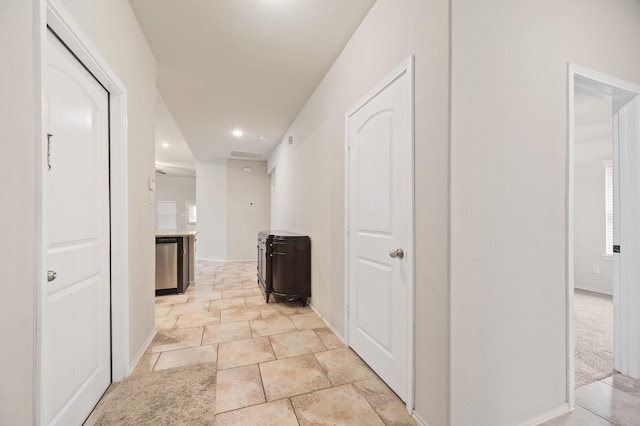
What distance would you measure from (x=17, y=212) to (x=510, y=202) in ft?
6.96

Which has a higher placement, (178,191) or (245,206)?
(178,191)

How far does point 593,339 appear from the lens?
2.56 meters

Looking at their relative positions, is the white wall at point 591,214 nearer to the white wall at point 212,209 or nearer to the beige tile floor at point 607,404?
the beige tile floor at point 607,404

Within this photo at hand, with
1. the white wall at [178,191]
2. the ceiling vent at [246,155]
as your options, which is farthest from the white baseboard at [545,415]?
the white wall at [178,191]

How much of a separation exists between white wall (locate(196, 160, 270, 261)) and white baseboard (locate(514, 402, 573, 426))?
682cm

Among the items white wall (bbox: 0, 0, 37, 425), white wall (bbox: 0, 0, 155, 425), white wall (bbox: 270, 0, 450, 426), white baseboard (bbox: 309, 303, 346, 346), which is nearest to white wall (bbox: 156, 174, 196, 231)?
white baseboard (bbox: 309, 303, 346, 346)

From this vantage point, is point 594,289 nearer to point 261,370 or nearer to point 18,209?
point 261,370

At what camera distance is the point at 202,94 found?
3.52 m

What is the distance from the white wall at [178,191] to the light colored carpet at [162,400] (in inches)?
384

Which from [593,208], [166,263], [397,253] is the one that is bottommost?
[166,263]

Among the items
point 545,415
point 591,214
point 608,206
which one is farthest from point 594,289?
point 545,415

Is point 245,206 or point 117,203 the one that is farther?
point 245,206

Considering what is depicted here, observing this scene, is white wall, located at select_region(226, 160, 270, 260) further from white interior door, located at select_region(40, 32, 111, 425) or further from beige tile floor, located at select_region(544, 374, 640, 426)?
beige tile floor, located at select_region(544, 374, 640, 426)

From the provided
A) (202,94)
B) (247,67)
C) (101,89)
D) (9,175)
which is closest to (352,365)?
(9,175)
